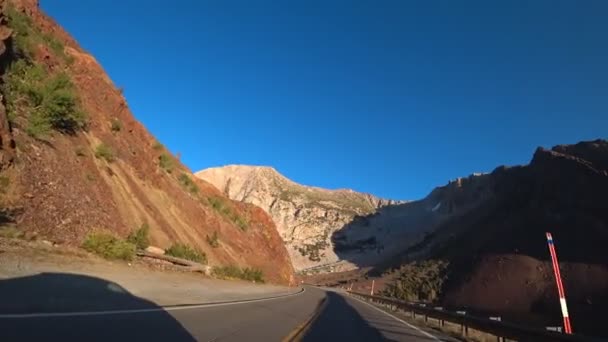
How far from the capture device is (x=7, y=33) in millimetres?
18484

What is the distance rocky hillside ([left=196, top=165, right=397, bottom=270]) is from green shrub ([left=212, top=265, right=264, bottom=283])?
108068 mm

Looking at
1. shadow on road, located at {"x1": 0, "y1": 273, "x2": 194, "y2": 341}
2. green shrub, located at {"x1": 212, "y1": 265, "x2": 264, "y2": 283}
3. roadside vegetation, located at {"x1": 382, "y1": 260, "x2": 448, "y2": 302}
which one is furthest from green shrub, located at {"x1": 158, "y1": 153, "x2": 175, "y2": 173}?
shadow on road, located at {"x1": 0, "y1": 273, "x2": 194, "y2": 341}

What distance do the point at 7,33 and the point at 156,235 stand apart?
13.2 metres

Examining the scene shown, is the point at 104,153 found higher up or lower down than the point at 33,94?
higher up

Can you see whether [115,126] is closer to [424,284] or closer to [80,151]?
[80,151]

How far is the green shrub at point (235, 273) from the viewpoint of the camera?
3387cm

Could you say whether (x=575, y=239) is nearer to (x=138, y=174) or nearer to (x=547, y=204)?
(x=547, y=204)

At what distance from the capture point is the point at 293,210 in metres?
173

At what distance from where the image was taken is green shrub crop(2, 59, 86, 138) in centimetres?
1933

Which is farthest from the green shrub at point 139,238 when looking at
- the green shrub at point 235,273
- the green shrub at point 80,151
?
the green shrub at point 235,273

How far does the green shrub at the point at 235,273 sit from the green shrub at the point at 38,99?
1406cm

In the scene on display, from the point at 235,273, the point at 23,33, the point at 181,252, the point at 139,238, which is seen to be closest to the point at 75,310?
the point at 139,238

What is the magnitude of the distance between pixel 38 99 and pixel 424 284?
1903 inches

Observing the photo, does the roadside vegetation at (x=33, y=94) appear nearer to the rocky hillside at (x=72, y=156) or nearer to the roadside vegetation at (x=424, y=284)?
the rocky hillside at (x=72, y=156)
